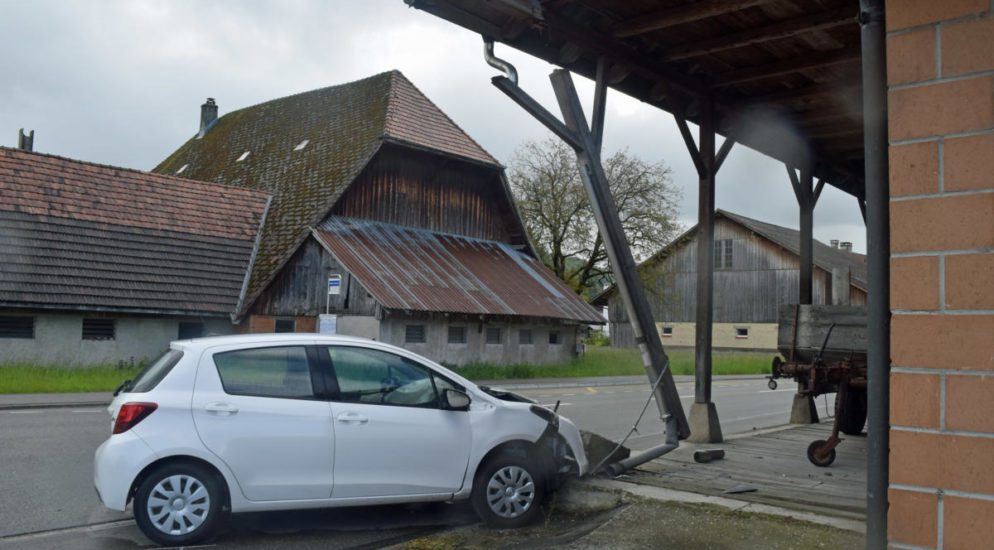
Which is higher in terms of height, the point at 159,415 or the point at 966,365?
the point at 966,365

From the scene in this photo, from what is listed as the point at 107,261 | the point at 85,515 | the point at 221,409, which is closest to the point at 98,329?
the point at 107,261

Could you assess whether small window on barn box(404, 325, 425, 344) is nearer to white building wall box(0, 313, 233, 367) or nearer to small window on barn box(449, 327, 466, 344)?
small window on barn box(449, 327, 466, 344)

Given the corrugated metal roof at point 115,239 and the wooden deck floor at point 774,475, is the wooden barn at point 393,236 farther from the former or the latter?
the wooden deck floor at point 774,475

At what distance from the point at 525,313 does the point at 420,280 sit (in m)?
4.32

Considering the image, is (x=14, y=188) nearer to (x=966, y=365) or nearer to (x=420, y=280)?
(x=420, y=280)

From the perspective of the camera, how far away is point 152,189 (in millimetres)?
28781

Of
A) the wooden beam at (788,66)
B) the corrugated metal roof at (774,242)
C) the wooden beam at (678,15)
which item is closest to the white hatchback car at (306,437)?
the wooden beam at (678,15)

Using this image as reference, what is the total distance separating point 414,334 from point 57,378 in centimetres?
1050

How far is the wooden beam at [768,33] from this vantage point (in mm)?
7637

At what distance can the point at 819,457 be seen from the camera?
9359 millimetres

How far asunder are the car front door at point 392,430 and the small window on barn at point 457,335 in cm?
2143

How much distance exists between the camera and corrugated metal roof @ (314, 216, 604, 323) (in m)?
26.4

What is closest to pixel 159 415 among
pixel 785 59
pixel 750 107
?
pixel 785 59

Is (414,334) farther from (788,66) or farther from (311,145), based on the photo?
(788,66)
